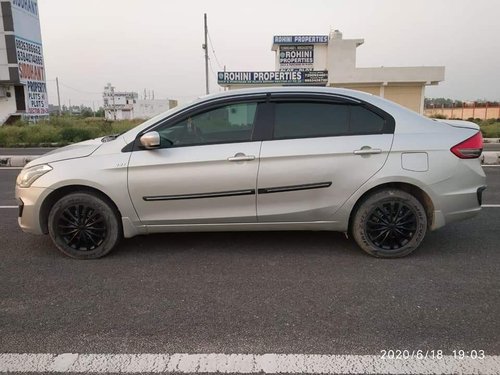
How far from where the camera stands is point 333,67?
29062 mm

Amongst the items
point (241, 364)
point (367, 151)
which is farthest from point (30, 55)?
point (241, 364)

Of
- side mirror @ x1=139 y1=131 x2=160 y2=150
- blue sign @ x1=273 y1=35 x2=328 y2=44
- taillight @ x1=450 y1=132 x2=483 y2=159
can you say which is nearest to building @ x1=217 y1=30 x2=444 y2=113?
blue sign @ x1=273 y1=35 x2=328 y2=44

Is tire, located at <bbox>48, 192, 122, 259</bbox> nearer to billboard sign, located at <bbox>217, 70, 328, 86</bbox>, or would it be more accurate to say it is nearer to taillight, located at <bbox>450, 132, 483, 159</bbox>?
taillight, located at <bbox>450, 132, 483, 159</bbox>

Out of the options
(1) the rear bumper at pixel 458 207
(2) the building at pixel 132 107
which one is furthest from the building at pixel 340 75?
(2) the building at pixel 132 107

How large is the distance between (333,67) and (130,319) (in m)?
28.8

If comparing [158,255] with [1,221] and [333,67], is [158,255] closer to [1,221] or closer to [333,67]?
[1,221]

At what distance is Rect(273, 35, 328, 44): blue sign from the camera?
30.4 m

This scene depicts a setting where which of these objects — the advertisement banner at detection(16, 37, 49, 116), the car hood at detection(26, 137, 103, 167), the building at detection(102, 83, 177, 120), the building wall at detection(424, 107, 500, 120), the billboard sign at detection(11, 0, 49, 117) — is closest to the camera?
the car hood at detection(26, 137, 103, 167)

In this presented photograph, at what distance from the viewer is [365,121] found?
3.86 metres

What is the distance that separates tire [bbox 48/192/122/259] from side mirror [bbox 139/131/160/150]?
0.74 metres

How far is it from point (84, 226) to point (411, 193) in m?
3.25

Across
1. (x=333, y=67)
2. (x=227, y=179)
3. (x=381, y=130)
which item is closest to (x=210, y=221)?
(x=227, y=179)
